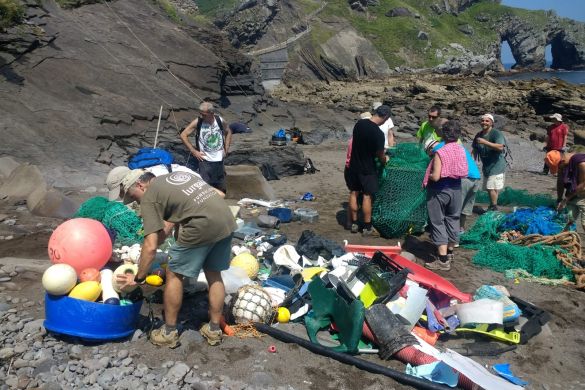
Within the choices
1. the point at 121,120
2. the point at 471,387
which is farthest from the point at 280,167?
the point at 471,387

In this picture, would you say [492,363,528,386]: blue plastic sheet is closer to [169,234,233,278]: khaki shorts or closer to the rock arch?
[169,234,233,278]: khaki shorts

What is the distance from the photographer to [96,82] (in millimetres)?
12398

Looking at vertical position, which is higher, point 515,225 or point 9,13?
point 9,13

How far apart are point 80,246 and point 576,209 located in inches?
234

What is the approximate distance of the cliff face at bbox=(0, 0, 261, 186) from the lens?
10062mm

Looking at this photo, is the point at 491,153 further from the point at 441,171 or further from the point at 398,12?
the point at 398,12

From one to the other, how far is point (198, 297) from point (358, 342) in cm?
168

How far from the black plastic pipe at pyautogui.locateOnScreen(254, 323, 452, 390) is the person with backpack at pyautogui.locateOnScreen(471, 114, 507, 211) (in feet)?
17.0

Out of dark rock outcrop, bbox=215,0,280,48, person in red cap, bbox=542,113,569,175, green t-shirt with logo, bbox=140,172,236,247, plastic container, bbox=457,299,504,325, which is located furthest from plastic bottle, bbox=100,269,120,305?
dark rock outcrop, bbox=215,0,280,48

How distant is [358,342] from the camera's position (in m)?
4.14

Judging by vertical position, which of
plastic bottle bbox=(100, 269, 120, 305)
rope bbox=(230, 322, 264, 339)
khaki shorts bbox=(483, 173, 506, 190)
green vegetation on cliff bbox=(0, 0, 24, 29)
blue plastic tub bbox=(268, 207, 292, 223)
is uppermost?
green vegetation on cliff bbox=(0, 0, 24, 29)

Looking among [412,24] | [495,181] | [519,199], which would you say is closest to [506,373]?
[495,181]

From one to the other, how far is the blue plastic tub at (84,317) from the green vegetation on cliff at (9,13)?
405 inches

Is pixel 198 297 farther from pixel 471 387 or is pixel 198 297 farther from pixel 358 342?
pixel 471 387
